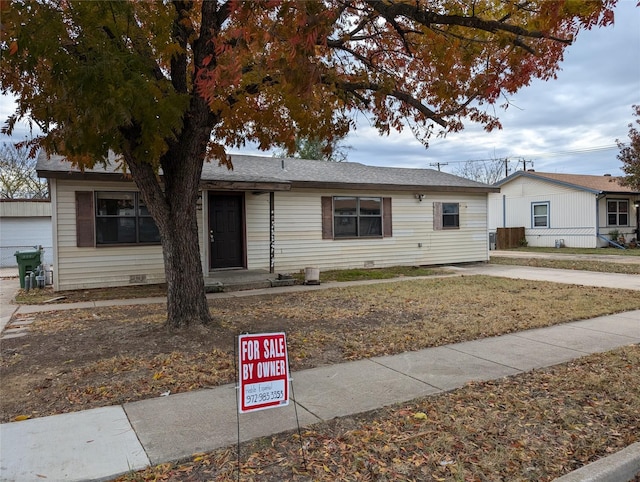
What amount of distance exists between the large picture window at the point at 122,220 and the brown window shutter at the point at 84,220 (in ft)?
0.44

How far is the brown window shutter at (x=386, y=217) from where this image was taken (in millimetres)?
14906

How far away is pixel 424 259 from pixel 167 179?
450 inches

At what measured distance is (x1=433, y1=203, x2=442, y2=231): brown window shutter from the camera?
1598cm

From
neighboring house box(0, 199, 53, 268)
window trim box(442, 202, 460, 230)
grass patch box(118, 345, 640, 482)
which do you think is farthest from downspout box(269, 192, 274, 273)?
neighboring house box(0, 199, 53, 268)

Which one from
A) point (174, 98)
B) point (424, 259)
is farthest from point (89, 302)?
point (424, 259)

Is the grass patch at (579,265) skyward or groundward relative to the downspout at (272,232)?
groundward

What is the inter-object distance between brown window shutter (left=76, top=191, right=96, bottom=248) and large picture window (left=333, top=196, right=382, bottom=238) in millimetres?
6819

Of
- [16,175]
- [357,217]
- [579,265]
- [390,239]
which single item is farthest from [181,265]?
[16,175]

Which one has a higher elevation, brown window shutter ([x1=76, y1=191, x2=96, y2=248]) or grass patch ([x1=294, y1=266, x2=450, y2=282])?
brown window shutter ([x1=76, y1=191, x2=96, y2=248])

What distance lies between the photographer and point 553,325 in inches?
267

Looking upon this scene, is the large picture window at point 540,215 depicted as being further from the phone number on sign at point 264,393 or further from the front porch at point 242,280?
the phone number on sign at point 264,393

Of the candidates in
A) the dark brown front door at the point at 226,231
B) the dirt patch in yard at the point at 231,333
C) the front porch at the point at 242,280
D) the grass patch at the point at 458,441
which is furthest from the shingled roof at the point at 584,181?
the grass patch at the point at 458,441

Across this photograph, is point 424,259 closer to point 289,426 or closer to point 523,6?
point 523,6

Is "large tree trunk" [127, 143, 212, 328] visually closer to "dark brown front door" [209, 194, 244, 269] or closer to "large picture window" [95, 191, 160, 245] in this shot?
"large picture window" [95, 191, 160, 245]
